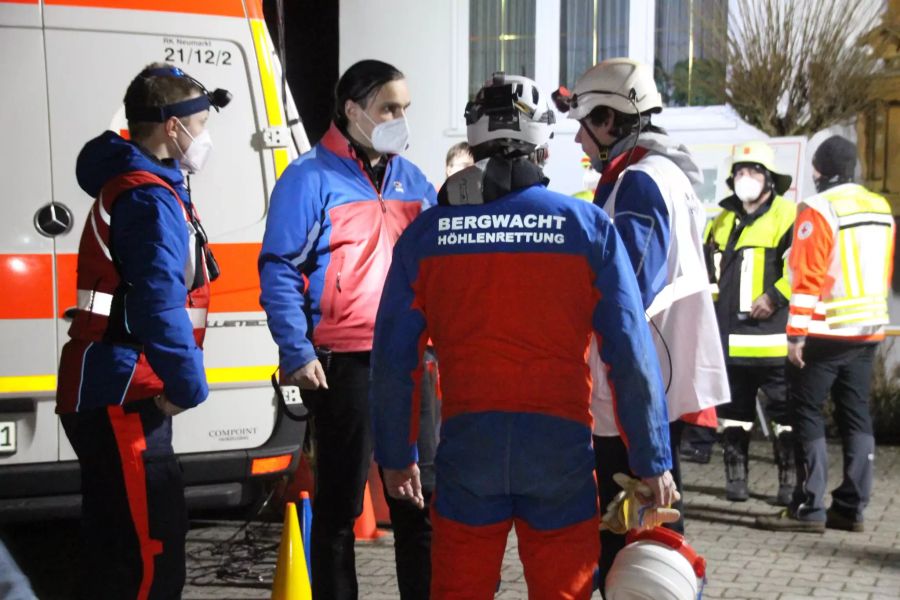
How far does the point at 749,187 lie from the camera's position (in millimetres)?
8734

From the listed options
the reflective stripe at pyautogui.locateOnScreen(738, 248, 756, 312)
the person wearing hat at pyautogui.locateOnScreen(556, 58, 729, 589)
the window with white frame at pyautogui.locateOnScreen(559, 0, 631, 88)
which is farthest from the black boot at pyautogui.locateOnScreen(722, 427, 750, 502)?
the window with white frame at pyautogui.locateOnScreen(559, 0, 631, 88)

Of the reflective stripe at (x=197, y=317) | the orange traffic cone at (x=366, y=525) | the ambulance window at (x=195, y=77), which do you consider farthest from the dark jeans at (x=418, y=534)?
the orange traffic cone at (x=366, y=525)

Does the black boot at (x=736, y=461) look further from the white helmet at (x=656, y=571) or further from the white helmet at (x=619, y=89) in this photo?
the white helmet at (x=656, y=571)

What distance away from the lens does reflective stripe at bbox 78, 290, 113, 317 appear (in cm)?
422

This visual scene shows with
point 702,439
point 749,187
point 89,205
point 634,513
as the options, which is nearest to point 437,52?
point 702,439

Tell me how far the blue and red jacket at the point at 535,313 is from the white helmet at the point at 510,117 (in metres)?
0.18

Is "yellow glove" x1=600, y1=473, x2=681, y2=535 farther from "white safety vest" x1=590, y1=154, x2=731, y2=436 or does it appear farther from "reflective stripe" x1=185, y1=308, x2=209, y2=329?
"reflective stripe" x1=185, y1=308, x2=209, y2=329

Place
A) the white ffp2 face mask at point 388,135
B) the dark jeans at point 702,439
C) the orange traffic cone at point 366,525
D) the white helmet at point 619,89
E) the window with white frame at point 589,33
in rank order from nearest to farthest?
the white helmet at point 619,89 < the white ffp2 face mask at point 388,135 < the orange traffic cone at point 366,525 < the dark jeans at point 702,439 < the window with white frame at point 589,33

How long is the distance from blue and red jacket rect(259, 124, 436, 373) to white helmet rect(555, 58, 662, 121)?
0.82m

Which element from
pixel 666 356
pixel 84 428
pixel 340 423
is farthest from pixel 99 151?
pixel 666 356

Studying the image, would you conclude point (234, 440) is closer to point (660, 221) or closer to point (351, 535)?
point (351, 535)

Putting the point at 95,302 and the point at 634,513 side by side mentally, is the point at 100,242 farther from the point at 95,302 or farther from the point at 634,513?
the point at 634,513

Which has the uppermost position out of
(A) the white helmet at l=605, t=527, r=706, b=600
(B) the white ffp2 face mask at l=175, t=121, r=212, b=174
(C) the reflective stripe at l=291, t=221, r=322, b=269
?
(B) the white ffp2 face mask at l=175, t=121, r=212, b=174

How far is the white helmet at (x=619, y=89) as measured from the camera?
466 centimetres
